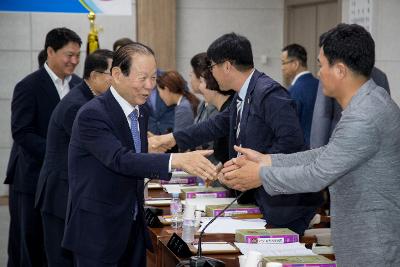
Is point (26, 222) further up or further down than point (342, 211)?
further down

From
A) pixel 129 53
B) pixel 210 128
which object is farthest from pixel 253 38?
pixel 129 53

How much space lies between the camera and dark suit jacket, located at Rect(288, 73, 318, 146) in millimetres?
6273

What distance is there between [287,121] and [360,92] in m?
1.00

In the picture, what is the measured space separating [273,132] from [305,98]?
2.96m

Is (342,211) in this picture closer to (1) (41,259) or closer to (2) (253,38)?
(1) (41,259)

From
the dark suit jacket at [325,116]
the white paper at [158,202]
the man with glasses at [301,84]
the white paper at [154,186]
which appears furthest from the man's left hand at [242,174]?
the man with glasses at [301,84]

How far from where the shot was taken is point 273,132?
3.42 m

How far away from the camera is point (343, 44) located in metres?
2.37

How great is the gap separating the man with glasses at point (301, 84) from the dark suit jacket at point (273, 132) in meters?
2.64

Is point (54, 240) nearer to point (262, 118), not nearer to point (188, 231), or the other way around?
point (188, 231)

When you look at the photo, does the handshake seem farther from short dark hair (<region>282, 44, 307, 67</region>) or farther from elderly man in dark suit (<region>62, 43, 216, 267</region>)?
short dark hair (<region>282, 44, 307, 67</region>)

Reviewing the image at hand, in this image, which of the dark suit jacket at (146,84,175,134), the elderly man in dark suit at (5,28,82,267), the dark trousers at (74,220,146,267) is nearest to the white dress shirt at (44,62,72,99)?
the elderly man in dark suit at (5,28,82,267)

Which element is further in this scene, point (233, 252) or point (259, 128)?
point (259, 128)

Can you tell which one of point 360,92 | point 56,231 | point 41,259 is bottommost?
point 41,259
